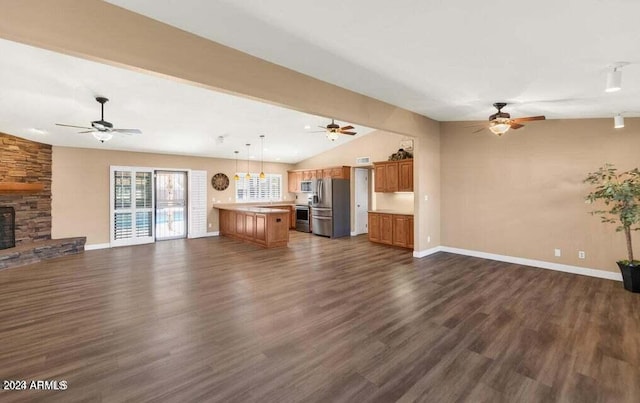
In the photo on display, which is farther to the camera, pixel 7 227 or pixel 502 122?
pixel 7 227

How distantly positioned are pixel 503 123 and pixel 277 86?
140 inches

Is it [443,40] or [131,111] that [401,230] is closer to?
[443,40]

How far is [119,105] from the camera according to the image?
455 centimetres

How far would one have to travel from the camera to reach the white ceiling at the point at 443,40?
2084mm

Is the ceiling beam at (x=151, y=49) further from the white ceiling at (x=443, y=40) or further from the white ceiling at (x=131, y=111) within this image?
the white ceiling at (x=131, y=111)

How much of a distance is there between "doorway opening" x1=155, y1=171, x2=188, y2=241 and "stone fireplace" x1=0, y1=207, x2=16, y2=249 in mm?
2962

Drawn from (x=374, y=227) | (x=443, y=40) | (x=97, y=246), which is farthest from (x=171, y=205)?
(x=443, y=40)

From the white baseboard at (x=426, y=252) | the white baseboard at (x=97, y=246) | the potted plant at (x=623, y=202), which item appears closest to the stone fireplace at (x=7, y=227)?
the white baseboard at (x=97, y=246)

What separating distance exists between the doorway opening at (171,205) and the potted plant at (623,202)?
9.81 meters

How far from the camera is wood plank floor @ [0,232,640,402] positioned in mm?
2029

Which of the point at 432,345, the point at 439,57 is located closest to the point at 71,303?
the point at 432,345

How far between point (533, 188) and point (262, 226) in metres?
5.98

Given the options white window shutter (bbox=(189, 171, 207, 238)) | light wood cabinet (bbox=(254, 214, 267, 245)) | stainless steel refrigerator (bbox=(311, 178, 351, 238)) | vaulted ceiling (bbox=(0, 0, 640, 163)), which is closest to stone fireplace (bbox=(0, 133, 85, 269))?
vaulted ceiling (bbox=(0, 0, 640, 163))

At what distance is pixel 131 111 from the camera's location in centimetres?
489
